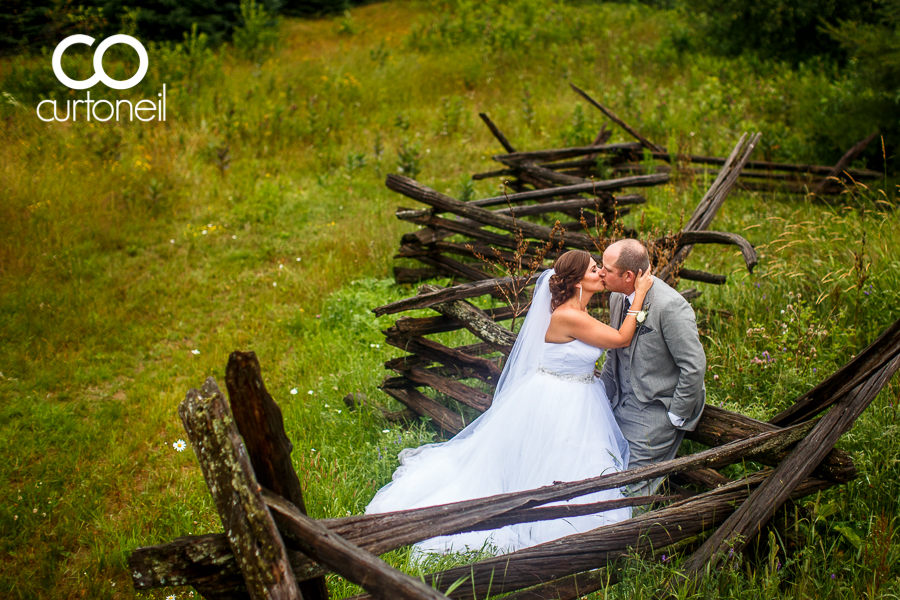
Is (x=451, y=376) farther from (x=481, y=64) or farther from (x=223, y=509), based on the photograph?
(x=481, y=64)

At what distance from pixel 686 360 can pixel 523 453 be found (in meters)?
1.25

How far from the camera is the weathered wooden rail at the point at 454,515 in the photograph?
203cm

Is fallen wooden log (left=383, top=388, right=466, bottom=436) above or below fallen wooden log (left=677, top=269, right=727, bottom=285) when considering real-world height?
below

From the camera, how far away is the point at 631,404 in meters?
3.86

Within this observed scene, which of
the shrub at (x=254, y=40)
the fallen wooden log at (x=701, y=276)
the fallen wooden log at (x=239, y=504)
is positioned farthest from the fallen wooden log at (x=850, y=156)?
the shrub at (x=254, y=40)

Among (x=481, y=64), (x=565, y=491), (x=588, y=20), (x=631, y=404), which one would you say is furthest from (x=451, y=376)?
(x=588, y=20)

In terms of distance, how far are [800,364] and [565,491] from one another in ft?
10.9

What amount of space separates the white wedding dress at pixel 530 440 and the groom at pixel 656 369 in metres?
0.19

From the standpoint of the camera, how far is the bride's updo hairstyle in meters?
3.86

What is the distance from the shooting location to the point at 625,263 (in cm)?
371

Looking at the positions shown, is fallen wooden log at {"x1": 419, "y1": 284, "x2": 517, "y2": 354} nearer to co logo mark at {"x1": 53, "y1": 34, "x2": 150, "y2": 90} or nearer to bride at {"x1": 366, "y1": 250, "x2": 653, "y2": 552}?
bride at {"x1": 366, "y1": 250, "x2": 653, "y2": 552}

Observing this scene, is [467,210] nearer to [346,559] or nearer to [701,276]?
[701,276]

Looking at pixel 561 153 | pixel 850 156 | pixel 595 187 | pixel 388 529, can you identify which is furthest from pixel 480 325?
pixel 850 156

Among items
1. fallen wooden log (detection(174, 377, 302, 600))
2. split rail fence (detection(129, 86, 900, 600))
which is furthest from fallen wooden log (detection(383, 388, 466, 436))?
fallen wooden log (detection(174, 377, 302, 600))
